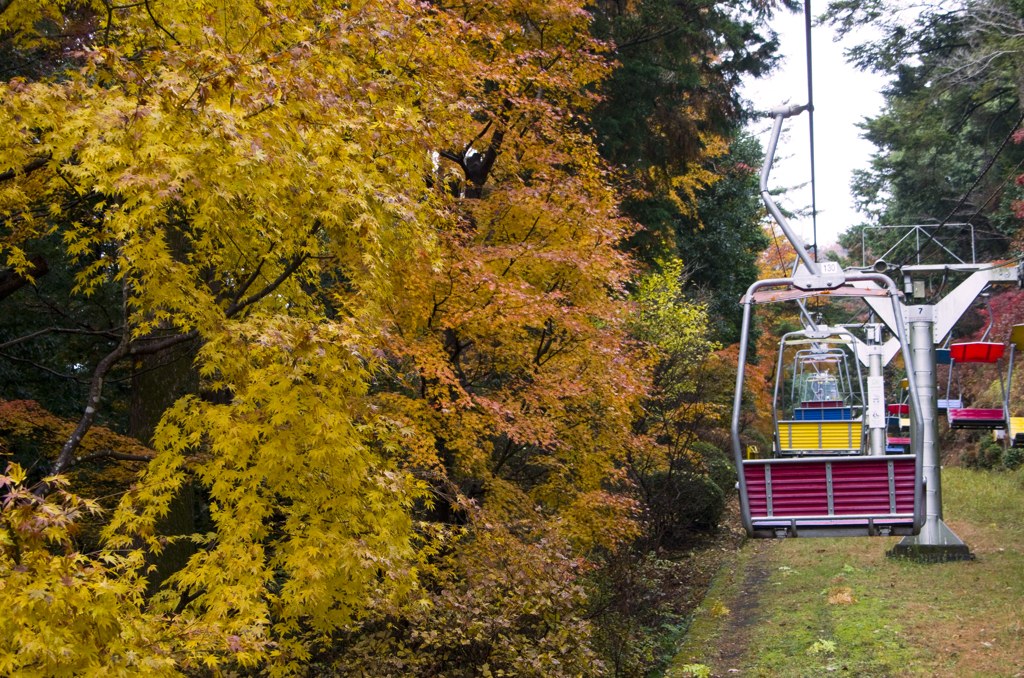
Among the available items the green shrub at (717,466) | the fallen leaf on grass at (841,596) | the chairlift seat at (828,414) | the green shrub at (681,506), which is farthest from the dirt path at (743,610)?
the chairlift seat at (828,414)

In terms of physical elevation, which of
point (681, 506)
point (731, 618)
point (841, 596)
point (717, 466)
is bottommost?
point (731, 618)

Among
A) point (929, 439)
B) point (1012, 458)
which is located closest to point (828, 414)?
point (1012, 458)

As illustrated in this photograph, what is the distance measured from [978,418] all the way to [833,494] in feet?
28.4

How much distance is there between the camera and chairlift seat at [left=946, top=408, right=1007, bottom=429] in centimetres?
1523

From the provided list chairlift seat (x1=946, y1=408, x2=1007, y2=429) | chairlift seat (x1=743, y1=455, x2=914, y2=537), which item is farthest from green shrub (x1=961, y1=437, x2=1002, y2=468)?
chairlift seat (x1=743, y1=455, x2=914, y2=537)

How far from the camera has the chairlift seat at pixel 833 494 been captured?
27.1ft

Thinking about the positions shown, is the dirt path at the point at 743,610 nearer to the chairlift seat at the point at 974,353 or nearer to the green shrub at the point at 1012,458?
the chairlift seat at the point at 974,353

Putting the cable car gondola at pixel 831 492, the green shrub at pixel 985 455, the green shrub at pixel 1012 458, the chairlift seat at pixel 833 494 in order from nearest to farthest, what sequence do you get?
the cable car gondola at pixel 831 492 < the chairlift seat at pixel 833 494 < the green shrub at pixel 1012 458 < the green shrub at pixel 985 455

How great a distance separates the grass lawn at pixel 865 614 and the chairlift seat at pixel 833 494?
1.47 metres

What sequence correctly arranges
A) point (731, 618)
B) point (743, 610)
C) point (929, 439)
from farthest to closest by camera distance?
point (929, 439) → point (743, 610) → point (731, 618)

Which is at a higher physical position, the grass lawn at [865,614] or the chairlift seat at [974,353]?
the chairlift seat at [974,353]

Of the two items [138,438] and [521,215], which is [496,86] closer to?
[521,215]

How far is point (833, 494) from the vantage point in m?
8.50

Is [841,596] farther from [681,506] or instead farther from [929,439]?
[681,506]
